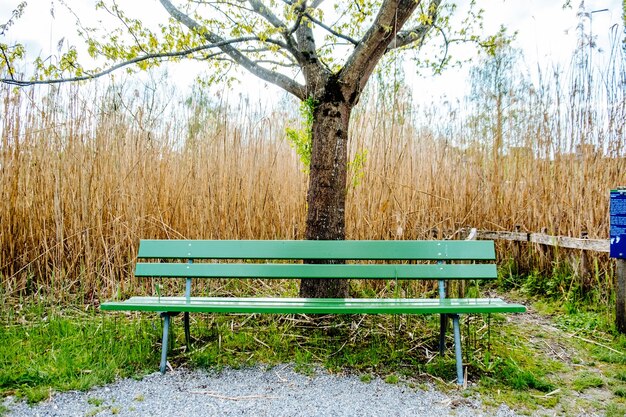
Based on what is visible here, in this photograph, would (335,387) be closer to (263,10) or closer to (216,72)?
(263,10)

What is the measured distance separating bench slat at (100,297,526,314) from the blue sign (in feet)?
2.99

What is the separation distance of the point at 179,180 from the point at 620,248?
8.81ft

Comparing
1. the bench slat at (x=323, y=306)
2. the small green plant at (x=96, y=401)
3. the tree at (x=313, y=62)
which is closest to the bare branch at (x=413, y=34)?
the tree at (x=313, y=62)

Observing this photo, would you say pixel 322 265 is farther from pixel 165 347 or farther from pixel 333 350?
pixel 165 347

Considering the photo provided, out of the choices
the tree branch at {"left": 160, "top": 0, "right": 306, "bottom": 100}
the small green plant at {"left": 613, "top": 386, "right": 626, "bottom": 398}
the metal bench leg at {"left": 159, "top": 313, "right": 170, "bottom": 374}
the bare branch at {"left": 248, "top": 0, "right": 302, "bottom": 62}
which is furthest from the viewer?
the tree branch at {"left": 160, "top": 0, "right": 306, "bottom": 100}

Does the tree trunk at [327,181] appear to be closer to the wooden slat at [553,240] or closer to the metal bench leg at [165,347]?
the metal bench leg at [165,347]

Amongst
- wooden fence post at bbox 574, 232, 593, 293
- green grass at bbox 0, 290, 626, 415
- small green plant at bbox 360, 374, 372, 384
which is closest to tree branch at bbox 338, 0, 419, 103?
green grass at bbox 0, 290, 626, 415

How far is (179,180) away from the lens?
2986mm

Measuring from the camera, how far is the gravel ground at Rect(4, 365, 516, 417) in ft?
5.00

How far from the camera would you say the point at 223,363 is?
1953 mm

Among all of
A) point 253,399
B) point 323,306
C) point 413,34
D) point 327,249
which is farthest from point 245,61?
point 253,399

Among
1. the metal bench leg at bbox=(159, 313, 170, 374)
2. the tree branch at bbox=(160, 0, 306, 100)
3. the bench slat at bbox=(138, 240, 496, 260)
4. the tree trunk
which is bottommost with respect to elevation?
the metal bench leg at bbox=(159, 313, 170, 374)

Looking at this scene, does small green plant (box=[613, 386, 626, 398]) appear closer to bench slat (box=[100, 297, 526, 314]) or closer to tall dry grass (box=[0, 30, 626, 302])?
bench slat (box=[100, 297, 526, 314])

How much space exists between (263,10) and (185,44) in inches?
18.7
